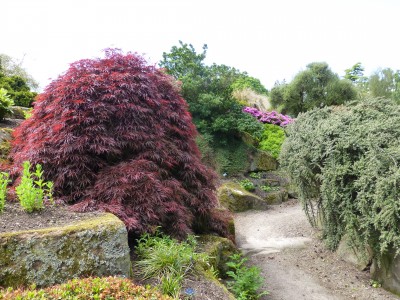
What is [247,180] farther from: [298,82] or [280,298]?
[298,82]

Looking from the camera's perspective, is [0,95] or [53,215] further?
[0,95]

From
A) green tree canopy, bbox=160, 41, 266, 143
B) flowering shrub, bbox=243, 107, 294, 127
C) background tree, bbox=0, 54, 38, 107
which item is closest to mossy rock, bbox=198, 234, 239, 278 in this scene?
background tree, bbox=0, 54, 38, 107

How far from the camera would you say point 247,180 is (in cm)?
1048

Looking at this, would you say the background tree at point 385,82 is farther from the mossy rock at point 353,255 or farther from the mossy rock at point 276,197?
the mossy rock at point 353,255

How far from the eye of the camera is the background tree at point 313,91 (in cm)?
1744

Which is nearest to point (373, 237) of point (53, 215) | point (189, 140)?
point (189, 140)

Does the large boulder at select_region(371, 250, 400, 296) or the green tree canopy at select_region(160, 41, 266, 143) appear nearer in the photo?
the large boulder at select_region(371, 250, 400, 296)

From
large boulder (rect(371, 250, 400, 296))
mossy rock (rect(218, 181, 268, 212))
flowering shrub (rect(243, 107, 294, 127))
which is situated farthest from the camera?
flowering shrub (rect(243, 107, 294, 127))

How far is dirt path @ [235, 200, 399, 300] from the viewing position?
467 cm

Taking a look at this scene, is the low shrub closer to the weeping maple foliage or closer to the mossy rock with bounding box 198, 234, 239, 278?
the weeping maple foliage

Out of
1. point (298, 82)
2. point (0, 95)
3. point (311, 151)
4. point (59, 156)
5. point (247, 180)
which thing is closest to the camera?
point (59, 156)

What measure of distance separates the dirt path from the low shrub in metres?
2.41

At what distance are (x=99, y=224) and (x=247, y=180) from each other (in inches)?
306

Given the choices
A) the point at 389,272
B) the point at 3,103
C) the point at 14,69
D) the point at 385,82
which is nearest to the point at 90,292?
the point at 389,272
